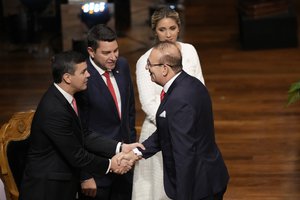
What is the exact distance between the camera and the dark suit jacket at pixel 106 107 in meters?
4.66

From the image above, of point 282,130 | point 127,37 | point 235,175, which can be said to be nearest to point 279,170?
point 235,175

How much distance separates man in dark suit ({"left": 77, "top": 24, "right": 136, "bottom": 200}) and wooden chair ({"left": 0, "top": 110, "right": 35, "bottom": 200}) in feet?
A: 1.25

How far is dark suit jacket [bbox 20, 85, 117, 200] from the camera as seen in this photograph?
421 cm

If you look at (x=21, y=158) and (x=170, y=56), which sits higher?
(x=170, y=56)

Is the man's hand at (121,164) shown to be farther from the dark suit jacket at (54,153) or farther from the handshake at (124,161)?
the dark suit jacket at (54,153)

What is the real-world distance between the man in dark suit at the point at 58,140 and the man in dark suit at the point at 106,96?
0.25 meters

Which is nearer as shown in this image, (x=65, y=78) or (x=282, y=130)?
(x=65, y=78)

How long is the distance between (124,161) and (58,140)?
1.80 ft

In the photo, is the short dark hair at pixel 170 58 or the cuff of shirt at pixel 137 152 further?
the cuff of shirt at pixel 137 152

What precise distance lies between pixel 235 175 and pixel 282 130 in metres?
1.05

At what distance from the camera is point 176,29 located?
16.1ft

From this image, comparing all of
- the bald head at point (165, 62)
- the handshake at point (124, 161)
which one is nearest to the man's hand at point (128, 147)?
the handshake at point (124, 161)

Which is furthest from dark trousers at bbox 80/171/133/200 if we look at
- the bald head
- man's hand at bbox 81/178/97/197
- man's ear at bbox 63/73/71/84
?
the bald head

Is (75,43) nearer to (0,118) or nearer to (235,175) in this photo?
(0,118)
